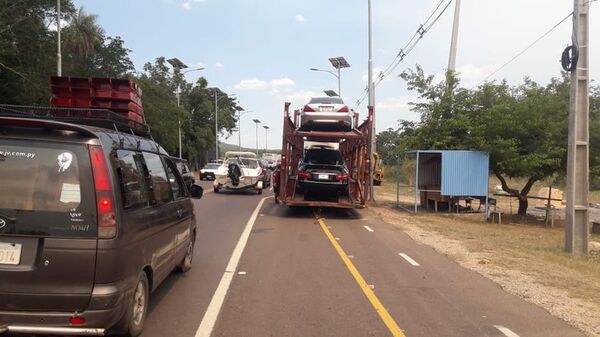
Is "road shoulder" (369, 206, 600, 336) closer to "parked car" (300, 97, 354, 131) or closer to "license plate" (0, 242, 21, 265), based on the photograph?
"parked car" (300, 97, 354, 131)

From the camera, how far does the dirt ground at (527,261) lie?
683cm

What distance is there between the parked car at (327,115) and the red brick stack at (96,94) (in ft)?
25.0

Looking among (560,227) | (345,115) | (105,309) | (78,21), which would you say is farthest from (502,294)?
(78,21)

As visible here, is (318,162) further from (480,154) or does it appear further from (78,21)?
(78,21)

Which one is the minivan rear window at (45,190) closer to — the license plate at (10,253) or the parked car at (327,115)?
the license plate at (10,253)

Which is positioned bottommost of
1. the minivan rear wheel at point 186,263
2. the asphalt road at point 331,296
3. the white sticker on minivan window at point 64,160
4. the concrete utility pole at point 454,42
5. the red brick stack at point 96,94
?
the asphalt road at point 331,296

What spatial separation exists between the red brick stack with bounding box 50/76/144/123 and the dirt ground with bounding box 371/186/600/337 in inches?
277

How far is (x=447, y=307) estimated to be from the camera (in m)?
6.45

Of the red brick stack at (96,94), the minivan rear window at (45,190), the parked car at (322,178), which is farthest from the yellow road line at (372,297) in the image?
the parked car at (322,178)

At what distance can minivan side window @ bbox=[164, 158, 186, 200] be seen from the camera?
6726 millimetres

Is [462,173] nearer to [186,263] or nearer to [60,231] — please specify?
[186,263]

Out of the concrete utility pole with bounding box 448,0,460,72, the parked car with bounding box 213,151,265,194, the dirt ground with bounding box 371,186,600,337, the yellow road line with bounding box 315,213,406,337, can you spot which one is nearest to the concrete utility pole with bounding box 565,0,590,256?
the dirt ground with bounding box 371,186,600,337

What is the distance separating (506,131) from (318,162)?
698cm

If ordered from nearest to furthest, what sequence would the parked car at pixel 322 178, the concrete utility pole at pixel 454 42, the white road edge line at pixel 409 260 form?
1. the white road edge line at pixel 409 260
2. the parked car at pixel 322 178
3. the concrete utility pole at pixel 454 42
